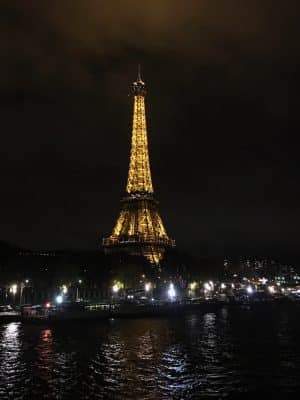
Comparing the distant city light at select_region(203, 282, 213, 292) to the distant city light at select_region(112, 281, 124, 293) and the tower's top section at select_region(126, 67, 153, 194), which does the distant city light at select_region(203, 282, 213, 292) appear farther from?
the distant city light at select_region(112, 281, 124, 293)

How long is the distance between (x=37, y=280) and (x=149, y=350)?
39.5m

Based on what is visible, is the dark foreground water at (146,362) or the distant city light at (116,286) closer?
the dark foreground water at (146,362)

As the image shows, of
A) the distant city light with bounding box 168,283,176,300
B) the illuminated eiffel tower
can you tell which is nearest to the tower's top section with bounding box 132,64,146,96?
the illuminated eiffel tower

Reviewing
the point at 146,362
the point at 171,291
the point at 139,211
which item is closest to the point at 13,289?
the point at 171,291

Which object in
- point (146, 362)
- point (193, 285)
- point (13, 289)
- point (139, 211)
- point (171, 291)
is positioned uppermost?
point (139, 211)

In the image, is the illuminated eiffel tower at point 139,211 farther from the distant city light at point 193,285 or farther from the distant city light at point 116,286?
the distant city light at point 116,286

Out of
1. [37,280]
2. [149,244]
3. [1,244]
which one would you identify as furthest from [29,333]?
[149,244]

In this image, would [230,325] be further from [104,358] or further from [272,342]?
[104,358]

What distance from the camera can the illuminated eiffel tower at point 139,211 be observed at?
108 meters

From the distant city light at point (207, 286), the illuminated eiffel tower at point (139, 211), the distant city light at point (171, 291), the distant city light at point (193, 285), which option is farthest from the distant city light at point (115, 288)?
the distant city light at point (207, 286)

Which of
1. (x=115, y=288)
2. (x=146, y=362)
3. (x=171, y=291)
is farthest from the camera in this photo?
(x=171, y=291)

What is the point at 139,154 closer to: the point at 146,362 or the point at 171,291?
the point at 171,291

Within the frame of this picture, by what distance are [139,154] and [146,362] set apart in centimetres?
8424

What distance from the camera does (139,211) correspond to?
365 feet
